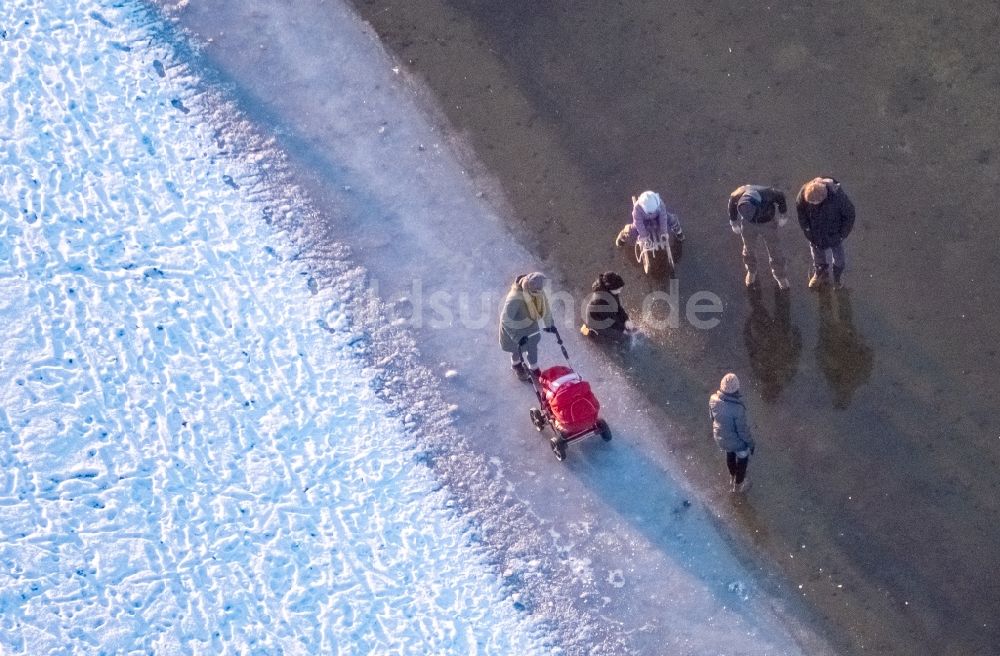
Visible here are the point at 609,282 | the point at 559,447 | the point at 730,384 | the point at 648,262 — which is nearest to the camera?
the point at 730,384

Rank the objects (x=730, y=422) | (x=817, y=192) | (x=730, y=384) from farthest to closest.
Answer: (x=817, y=192) → (x=730, y=422) → (x=730, y=384)

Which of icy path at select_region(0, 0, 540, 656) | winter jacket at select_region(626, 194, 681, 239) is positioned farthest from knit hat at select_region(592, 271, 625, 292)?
icy path at select_region(0, 0, 540, 656)

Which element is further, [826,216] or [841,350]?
[841,350]

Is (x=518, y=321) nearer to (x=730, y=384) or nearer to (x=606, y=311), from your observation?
(x=606, y=311)

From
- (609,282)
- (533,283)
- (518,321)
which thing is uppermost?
(609,282)

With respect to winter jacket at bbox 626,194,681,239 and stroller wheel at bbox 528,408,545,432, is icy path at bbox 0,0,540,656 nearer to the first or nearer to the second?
stroller wheel at bbox 528,408,545,432

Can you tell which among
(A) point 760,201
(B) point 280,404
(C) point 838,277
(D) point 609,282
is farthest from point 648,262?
(B) point 280,404

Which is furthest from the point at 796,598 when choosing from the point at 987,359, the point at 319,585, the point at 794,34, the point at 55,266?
the point at 55,266
